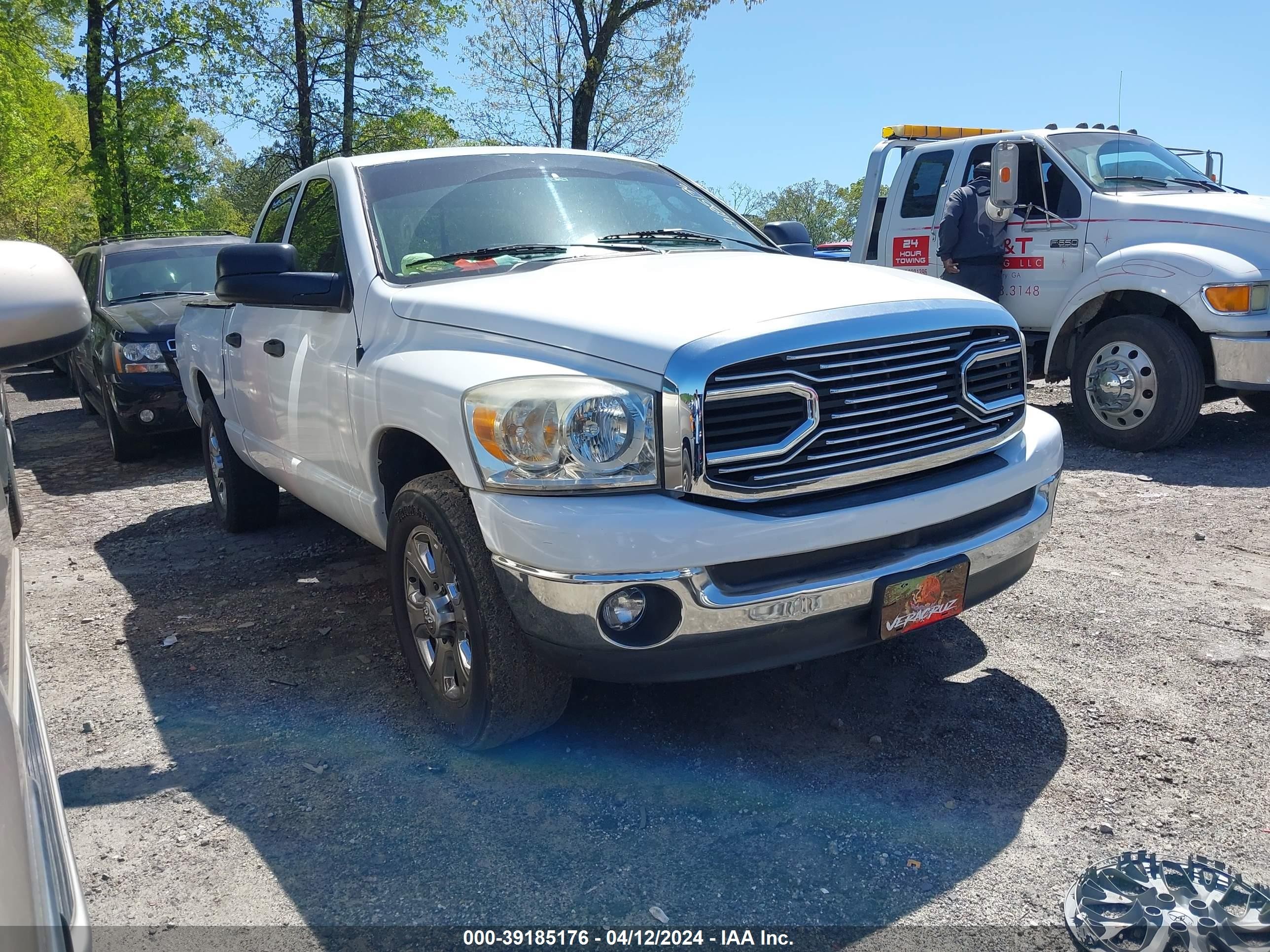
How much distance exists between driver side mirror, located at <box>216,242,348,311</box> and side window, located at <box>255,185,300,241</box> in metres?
1.13

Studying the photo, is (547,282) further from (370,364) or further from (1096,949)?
(1096,949)

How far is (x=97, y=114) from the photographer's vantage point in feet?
63.8

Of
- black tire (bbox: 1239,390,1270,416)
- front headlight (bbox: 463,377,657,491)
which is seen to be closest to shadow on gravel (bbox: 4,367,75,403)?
front headlight (bbox: 463,377,657,491)

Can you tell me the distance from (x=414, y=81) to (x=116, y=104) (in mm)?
5781

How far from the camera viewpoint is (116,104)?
19.7 m

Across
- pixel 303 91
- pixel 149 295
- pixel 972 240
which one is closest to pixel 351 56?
pixel 303 91

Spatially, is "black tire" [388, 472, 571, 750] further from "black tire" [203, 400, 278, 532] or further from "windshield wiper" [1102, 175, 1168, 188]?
"windshield wiper" [1102, 175, 1168, 188]

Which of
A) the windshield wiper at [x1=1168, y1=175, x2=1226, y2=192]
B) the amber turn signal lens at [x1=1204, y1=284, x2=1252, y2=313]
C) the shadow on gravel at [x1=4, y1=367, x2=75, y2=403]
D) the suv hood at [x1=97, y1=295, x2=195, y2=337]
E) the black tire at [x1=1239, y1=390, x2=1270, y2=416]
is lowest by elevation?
the shadow on gravel at [x1=4, y1=367, x2=75, y2=403]

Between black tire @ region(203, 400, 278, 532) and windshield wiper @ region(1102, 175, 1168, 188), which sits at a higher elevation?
windshield wiper @ region(1102, 175, 1168, 188)

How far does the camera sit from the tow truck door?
8.26 m

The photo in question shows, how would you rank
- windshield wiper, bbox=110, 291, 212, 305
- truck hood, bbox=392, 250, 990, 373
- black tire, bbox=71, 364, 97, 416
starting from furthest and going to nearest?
1. black tire, bbox=71, 364, 97, 416
2. windshield wiper, bbox=110, 291, 212, 305
3. truck hood, bbox=392, 250, 990, 373

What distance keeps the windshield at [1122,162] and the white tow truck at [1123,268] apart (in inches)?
0.5

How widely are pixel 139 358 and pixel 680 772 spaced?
21.9 ft

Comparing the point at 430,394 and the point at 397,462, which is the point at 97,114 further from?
the point at 430,394
